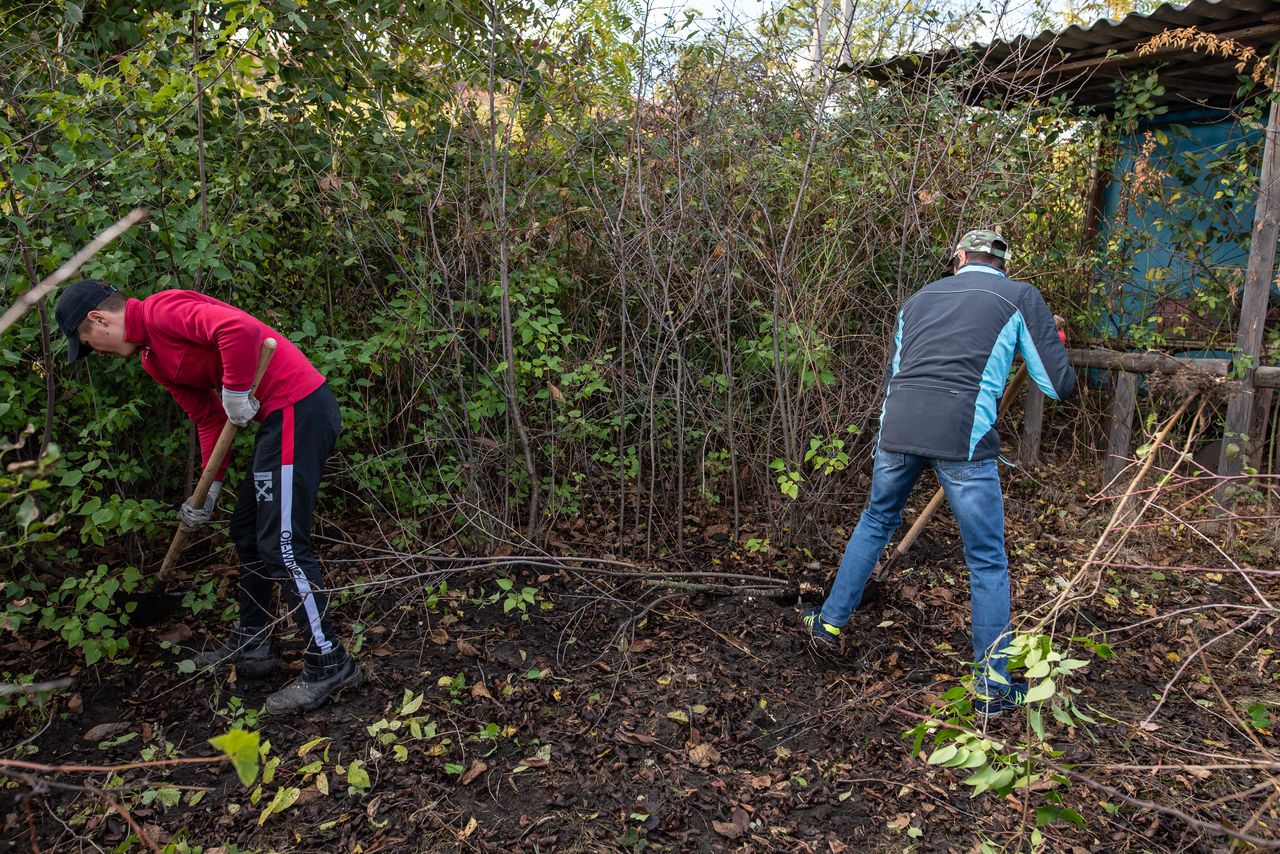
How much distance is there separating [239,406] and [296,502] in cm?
43

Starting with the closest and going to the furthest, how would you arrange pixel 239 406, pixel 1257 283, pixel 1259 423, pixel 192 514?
pixel 239 406 < pixel 192 514 < pixel 1257 283 < pixel 1259 423

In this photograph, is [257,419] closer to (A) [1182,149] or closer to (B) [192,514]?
(B) [192,514]

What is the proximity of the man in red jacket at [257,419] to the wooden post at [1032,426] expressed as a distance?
471cm

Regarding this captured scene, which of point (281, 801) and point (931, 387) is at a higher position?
point (931, 387)

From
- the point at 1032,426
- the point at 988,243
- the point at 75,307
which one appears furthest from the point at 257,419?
the point at 1032,426

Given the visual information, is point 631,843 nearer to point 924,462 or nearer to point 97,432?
point 924,462

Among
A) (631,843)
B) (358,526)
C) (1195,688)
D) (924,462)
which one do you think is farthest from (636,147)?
(1195,688)

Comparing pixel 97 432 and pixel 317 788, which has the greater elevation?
pixel 97 432

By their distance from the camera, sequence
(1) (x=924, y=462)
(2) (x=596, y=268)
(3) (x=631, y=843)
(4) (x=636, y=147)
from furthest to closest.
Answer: (2) (x=596, y=268), (4) (x=636, y=147), (1) (x=924, y=462), (3) (x=631, y=843)

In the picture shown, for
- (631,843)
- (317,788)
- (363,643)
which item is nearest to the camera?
(631,843)

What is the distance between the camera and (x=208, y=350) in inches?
127

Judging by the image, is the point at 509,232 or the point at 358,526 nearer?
the point at 509,232

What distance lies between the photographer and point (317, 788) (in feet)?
9.66

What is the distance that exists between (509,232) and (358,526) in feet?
6.25
